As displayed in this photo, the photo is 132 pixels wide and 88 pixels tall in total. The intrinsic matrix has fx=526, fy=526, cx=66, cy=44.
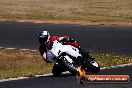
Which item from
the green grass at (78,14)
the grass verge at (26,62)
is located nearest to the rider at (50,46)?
the grass verge at (26,62)

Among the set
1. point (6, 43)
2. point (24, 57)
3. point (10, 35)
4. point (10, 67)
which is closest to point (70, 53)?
point (10, 67)

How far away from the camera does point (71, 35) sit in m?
31.1

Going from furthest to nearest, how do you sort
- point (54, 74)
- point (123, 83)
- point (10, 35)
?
point (10, 35)
point (54, 74)
point (123, 83)

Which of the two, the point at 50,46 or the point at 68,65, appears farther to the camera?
the point at 50,46

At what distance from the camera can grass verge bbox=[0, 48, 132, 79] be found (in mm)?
18531

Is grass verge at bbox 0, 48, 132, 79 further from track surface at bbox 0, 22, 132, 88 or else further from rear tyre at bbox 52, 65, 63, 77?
track surface at bbox 0, 22, 132, 88

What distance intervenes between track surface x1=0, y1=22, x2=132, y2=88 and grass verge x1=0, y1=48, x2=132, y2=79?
4.64 ft

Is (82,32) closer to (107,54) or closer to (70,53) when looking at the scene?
(107,54)

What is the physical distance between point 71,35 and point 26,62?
10.2m

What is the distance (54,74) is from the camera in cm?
1745

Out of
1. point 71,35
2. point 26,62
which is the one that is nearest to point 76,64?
point 26,62

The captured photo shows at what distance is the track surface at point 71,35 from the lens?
15727mm

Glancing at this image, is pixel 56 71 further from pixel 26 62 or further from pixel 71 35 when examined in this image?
pixel 71 35

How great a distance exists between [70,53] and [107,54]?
7.21 meters
